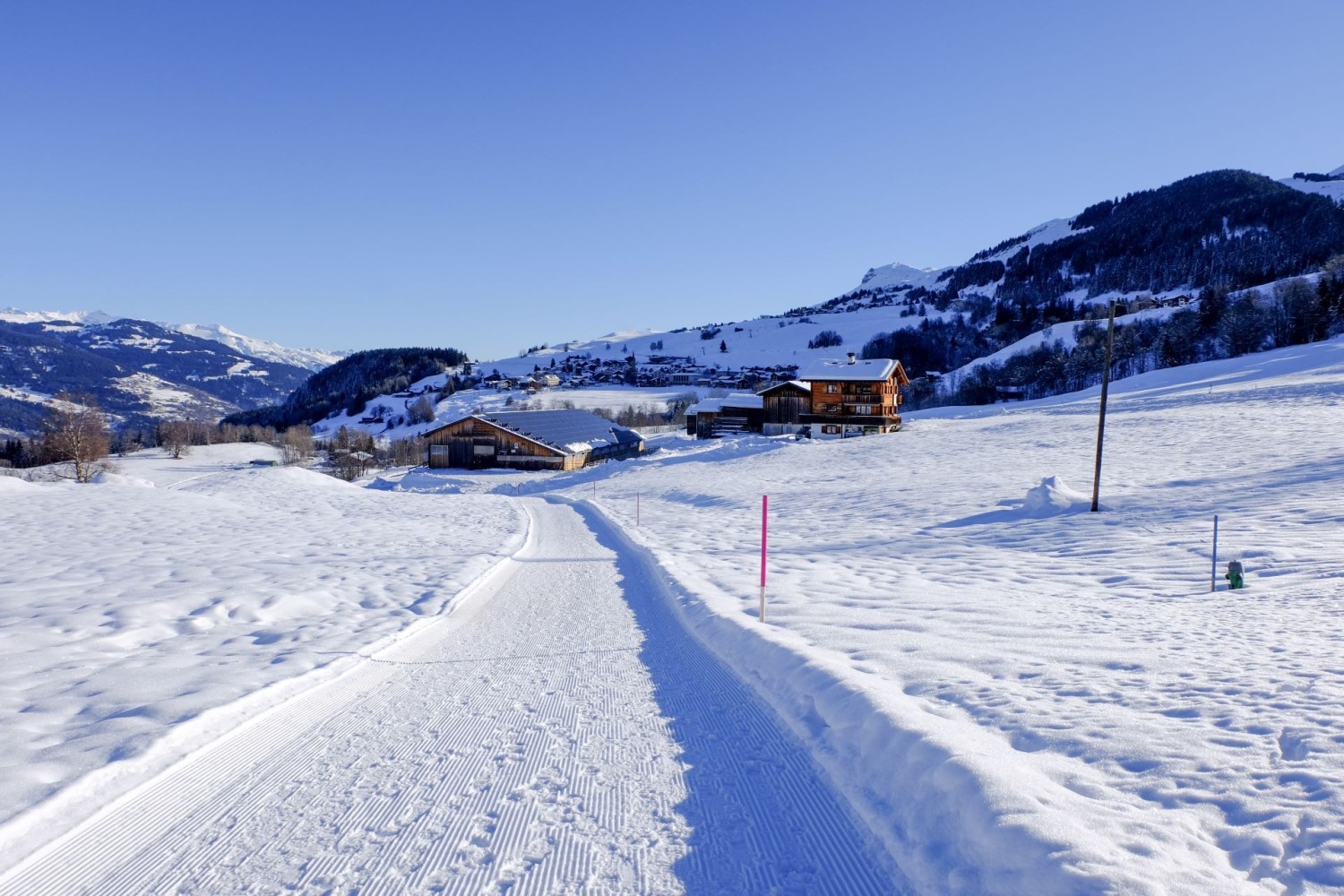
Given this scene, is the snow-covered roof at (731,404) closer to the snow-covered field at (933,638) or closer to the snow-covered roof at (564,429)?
the snow-covered roof at (564,429)

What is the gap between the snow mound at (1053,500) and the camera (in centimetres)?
1997

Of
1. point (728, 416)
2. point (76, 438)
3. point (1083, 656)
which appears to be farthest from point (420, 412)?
point (1083, 656)

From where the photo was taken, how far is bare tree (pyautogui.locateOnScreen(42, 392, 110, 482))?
4341 centimetres

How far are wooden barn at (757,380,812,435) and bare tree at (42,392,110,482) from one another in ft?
169

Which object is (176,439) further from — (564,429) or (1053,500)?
(1053,500)

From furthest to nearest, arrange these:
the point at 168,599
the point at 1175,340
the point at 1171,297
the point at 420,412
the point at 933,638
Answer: the point at 1171,297 → the point at 420,412 → the point at 1175,340 → the point at 168,599 → the point at 933,638

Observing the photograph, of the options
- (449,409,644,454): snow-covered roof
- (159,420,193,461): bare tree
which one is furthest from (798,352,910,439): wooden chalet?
(159,420,193,461): bare tree

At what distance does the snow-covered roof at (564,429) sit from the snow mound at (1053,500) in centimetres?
3993

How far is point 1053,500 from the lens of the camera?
20.4 m

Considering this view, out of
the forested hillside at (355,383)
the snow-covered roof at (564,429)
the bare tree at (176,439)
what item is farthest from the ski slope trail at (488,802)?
the forested hillside at (355,383)

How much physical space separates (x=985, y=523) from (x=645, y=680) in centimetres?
1596

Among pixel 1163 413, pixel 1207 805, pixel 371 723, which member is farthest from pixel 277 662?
pixel 1163 413

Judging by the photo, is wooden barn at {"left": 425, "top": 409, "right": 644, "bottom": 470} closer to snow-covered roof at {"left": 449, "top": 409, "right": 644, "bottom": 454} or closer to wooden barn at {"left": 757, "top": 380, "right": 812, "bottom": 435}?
snow-covered roof at {"left": 449, "top": 409, "right": 644, "bottom": 454}

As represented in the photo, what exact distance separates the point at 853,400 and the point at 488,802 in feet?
189
